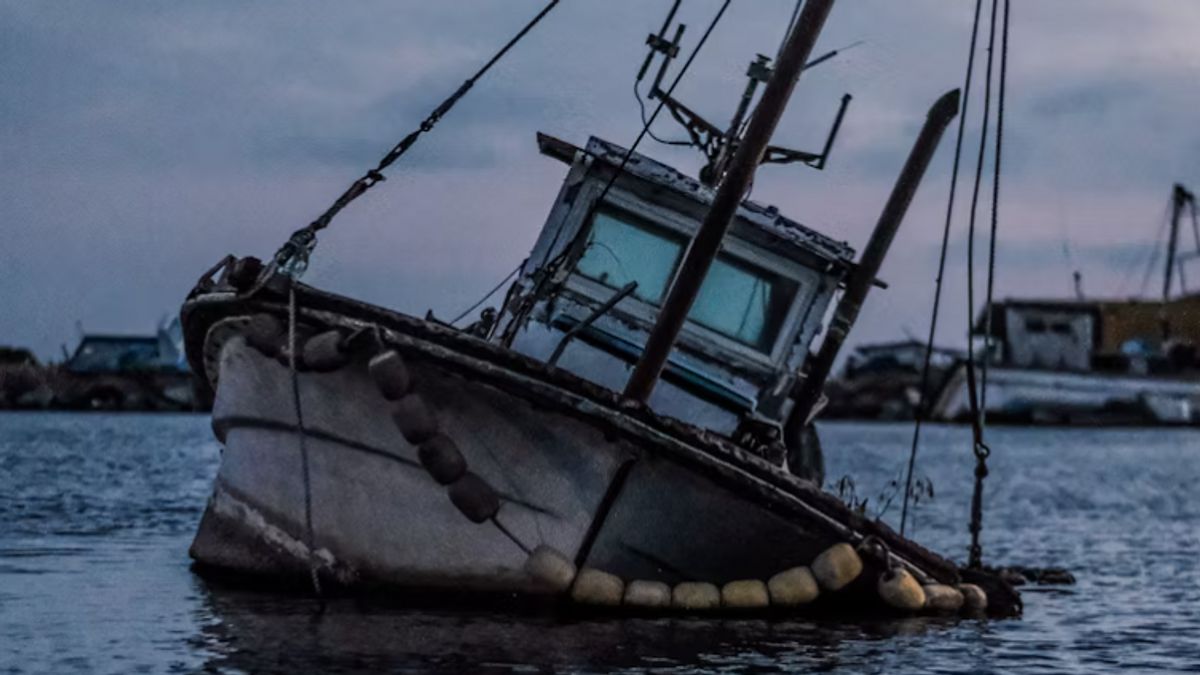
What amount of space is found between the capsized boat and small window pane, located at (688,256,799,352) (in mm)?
18

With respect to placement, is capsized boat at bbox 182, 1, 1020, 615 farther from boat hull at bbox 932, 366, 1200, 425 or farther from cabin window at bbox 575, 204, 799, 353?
boat hull at bbox 932, 366, 1200, 425

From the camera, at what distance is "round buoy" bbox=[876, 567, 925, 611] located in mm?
16688

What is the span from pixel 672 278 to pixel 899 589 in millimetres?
3144

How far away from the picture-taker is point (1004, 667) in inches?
610

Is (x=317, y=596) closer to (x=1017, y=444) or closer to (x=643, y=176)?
(x=643, y=176)

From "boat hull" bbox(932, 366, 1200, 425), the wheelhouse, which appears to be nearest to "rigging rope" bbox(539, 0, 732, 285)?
the wheelhouse

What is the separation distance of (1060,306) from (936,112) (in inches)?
3248

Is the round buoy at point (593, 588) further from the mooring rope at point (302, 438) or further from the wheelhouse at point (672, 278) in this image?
the wheelhouse at point (672, 278)

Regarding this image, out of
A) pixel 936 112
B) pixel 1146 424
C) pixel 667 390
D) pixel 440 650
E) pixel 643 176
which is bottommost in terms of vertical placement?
pixel 440 650

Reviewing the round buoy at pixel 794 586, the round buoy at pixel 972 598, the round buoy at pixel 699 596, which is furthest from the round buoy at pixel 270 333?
the round buoy at pixel 972 598

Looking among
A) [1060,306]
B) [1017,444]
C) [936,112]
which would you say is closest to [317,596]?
[936,112]

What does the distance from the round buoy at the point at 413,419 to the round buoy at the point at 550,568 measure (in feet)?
4.10

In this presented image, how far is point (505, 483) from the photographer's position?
52.5 feet

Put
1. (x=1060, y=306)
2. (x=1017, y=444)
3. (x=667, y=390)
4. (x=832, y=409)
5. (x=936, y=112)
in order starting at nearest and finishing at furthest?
(x=667, y=390) < (x=936, y=112) < (x=1017, y=444) < (x=1060, y=306) < (x=832, y=409)
